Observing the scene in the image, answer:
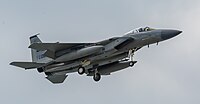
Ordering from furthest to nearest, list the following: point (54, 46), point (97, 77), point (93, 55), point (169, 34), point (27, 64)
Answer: point (97, 77) → point (27, 64) → point (54, 46) → point (93, 55) → point (169, 34)

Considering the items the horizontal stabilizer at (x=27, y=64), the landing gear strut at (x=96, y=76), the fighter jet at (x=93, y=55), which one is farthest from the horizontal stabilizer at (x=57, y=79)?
the landing gear strut at (x=96, y=76)

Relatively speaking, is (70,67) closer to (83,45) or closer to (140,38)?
(83,45)

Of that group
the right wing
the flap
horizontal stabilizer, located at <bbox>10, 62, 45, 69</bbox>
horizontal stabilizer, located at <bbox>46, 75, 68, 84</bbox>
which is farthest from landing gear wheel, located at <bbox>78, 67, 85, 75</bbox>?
horizontal stabilizer, located at <bbox>46, 75, 68, 84</bbox>

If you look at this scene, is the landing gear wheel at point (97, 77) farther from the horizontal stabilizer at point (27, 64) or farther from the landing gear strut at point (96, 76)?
the horizontal stabilizer at point (27, 64)

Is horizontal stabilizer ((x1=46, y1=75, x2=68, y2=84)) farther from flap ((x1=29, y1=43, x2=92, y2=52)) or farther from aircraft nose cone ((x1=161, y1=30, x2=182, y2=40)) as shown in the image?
aircraft nose cone ((x1=161, y1=30, x2=182, y2=40))

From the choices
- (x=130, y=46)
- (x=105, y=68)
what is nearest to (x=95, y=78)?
(x=105, y=68)

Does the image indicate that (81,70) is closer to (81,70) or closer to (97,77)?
(81,70)

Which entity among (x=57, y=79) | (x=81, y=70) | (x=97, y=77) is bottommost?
(x=57, y=79)

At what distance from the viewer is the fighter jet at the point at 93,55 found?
147 feet

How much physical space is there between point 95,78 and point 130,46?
418 cm

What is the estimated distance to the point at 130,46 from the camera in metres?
44.8

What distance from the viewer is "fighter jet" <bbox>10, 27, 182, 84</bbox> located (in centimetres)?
4466

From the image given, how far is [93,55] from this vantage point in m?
45.4

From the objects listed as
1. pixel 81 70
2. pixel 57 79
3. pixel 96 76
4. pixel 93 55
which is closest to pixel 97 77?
pixel 96 76
